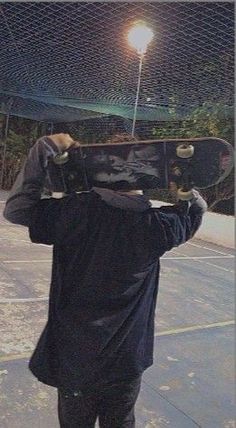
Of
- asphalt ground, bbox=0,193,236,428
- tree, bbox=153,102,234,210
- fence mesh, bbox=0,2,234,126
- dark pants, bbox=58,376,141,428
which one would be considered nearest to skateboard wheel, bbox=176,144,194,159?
dark pants, bbox=58,376,141,428

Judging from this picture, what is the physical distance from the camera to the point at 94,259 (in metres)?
1.01

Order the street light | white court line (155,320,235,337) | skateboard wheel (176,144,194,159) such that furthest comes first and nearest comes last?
the street light < white court line (155,320,235,337) < skateboard wheel (176,144,194,159)

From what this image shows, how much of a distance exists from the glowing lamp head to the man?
9.74 ft

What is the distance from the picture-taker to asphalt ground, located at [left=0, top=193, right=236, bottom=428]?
169cm

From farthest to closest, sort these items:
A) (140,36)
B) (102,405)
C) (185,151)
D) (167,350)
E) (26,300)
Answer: (140,36), (26,300), (167,350), (102,405), (185,151)

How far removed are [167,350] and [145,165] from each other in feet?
5.13

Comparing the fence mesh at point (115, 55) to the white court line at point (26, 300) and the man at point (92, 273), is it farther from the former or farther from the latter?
the man at point (92, 273)

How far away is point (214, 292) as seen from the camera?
3.65m

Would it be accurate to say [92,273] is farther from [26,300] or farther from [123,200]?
[26,300]

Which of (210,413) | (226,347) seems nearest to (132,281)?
(210,413)

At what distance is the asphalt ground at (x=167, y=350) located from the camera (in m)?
1.69

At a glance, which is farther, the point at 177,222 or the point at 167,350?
A: the point at 167,350

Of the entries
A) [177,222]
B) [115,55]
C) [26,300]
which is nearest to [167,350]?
[26,300]

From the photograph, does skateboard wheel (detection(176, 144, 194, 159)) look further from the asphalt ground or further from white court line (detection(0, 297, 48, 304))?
white court line (detection(0, 297, 48, 304))
